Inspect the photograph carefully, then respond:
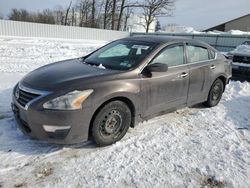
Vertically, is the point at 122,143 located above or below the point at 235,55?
below

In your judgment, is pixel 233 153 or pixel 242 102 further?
pixel 242 102

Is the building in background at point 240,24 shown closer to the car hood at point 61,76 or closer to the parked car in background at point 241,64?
the parked car in background at point 241,64

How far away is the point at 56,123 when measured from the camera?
3229 millimetres

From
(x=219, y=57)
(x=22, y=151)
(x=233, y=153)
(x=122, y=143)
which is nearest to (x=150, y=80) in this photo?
(x=122, y=143)

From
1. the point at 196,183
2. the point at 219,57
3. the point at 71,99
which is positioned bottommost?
the point at 196,183

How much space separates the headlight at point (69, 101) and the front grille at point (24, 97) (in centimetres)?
25

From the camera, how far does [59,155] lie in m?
3.44

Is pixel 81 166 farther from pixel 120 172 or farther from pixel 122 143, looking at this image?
pixel 122 143

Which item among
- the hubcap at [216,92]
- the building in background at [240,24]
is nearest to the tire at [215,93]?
the hubcap at [216,92]

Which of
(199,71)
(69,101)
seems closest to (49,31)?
(199,71)

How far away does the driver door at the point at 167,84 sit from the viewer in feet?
13.2

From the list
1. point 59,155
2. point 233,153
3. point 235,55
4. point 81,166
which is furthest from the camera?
point 235,55

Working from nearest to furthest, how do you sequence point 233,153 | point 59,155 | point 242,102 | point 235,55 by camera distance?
1. point 59,155
2. point 233,153
3. point 242,102
4. point 235,55

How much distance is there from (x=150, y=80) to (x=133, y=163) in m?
1.34
